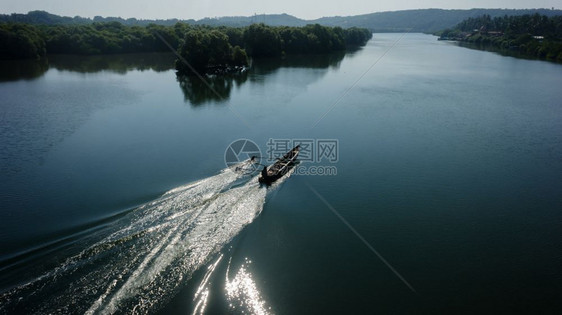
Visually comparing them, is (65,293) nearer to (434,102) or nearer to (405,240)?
(405,240)

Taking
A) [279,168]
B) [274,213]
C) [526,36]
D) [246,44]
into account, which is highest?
[526,36]

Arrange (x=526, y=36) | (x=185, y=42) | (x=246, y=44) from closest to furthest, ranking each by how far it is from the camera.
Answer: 1. (x=185, y=42)
2. (x=246, y=44)
3. (x=526, y=36)

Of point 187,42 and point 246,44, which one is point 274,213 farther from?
point 246,44

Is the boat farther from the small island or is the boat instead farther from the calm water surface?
the small island

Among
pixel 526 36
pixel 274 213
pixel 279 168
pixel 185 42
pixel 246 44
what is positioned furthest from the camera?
pixel 526 36

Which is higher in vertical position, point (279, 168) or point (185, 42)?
point (185, 42)

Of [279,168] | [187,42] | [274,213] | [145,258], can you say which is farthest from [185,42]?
[145,258]

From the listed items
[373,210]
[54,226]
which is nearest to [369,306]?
[373,210]
